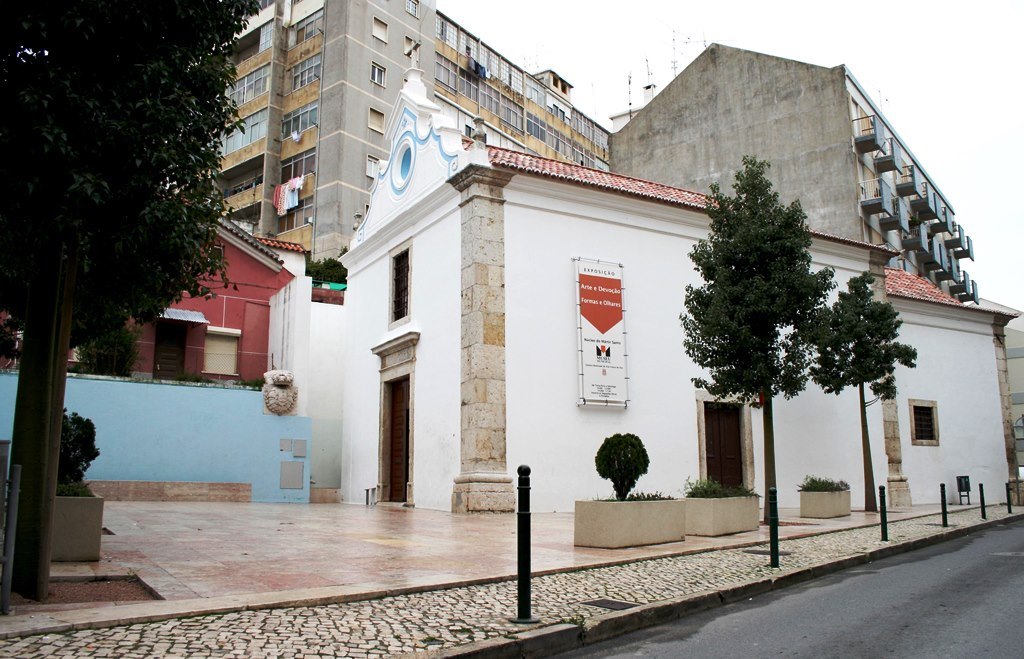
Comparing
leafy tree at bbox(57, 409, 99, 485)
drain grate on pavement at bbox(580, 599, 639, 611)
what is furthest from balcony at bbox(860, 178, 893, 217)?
leafy tree at bbox(57, 409, 99, 485)

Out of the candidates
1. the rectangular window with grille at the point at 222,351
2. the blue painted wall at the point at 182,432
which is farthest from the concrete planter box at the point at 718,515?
the rectangular window with grille at the point at 222,351

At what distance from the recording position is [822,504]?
14.9 m

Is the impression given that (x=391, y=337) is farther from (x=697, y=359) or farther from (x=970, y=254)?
(x=970, y=254)

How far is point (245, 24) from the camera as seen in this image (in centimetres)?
680

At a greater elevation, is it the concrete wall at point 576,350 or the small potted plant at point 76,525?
the concrete wall at point 576,350

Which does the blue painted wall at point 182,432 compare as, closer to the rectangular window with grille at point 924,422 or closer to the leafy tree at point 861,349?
the leafy tree at point 861,349

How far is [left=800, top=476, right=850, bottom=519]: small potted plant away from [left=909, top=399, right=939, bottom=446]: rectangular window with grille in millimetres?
7816

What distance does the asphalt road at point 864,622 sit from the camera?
197 inches

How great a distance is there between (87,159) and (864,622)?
20.2 ft

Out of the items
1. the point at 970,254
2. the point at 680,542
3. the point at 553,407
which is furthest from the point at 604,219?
the point at 970,254

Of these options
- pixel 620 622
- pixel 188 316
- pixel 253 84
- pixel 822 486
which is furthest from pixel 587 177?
pixel 253 84

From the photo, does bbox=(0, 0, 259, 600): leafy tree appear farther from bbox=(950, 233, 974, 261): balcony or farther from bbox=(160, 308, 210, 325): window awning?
bbox=(950, 233, 974, 261): balcony

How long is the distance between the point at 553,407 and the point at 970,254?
32782 mm

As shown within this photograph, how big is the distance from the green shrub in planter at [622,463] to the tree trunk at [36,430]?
605cm
